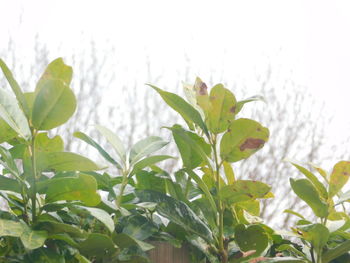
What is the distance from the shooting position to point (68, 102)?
1.18 feet

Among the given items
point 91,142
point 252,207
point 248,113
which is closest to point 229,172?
point 252,207

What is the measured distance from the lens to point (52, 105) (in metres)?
0.36

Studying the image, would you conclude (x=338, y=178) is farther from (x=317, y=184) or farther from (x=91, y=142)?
(x=91, y=142)

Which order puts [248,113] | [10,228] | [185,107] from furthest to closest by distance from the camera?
[248,113] < [185,107] < [10,228]

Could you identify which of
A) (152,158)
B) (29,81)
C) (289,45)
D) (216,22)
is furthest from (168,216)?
(216,22)

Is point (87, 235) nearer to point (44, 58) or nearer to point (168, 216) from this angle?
point (168, 216)

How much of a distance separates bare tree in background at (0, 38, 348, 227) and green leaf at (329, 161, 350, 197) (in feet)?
15.5

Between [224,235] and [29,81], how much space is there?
528 centimetres

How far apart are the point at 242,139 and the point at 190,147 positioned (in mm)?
55

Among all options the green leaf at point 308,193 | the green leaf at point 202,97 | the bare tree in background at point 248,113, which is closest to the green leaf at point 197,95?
the green leaf at point 202,97

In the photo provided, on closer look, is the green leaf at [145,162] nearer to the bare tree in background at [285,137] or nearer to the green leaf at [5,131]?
the green leaf at [5,131]

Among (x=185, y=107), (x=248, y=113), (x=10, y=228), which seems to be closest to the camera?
(x=10, y=228)

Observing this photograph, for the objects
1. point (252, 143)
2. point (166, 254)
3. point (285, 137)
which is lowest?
point (285, 137)

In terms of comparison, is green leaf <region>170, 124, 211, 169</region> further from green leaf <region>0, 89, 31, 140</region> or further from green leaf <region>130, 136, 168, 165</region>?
green leaf <region>0, 89, 31, 140</region>
